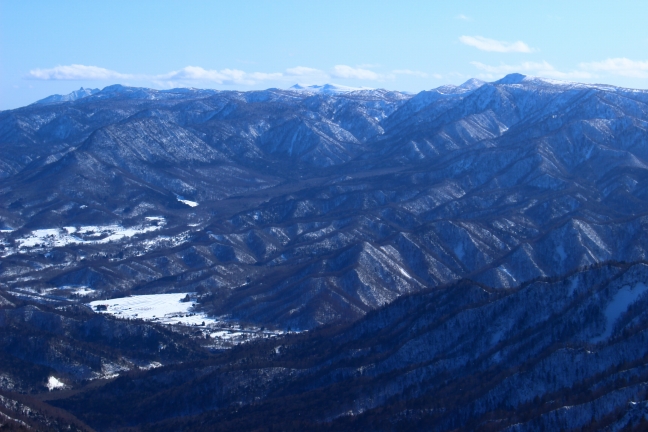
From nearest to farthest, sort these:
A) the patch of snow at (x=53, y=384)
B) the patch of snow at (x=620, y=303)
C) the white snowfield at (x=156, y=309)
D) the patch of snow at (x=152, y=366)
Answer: the patch of snow at (x=620, y=303)
the patch of snow at (x=53, y=384)
the patch of snow at (x=152, y=366)
the white snowfield at (x=156, y=309)

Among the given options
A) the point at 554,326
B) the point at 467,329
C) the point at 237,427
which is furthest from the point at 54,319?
the point at 554,326

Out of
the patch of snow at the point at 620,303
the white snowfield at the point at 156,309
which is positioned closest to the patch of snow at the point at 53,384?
the white snowfield at the point at 156,309

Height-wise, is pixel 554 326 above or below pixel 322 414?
above

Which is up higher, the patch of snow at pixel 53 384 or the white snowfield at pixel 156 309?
the patch of snow at pixel 53 384

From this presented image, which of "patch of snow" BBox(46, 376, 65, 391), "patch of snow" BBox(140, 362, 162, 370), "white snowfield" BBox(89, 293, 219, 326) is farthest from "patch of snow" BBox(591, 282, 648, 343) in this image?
"white snowfield" BBox(89, 293, 219, 326)

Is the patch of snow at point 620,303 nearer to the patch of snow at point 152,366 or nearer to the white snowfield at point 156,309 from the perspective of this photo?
the patch of snow at point 152,366

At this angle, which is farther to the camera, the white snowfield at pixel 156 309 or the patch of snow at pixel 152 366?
the white snowfield at pixel 156 309

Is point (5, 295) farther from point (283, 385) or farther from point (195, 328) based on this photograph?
point (283, 385)

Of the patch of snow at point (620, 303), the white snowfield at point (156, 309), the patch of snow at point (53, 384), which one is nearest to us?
the patch of snow at point (620, 303)
